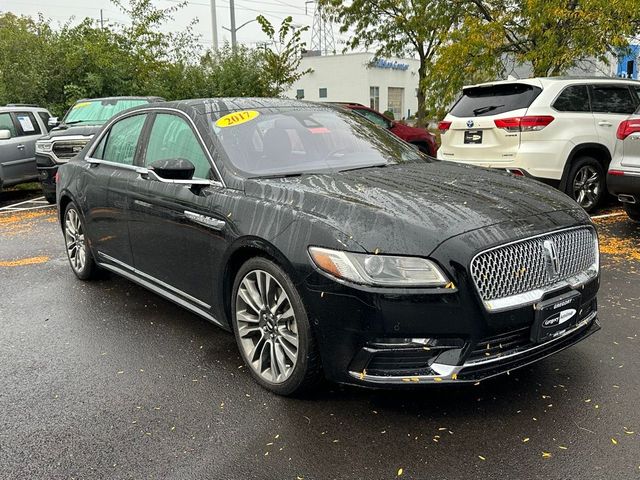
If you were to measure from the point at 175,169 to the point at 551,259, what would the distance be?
2253mm

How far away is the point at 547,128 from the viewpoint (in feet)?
24.0

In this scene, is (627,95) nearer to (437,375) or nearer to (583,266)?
(583,266)

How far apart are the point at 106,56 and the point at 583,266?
52.2 feet

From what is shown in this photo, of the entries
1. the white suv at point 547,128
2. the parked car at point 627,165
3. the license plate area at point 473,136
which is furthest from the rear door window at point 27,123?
the parked car at point 627,165

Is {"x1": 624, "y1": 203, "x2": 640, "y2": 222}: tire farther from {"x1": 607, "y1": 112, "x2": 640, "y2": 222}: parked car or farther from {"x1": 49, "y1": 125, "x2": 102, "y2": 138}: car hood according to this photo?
{"x1": 49, "y1": 125, "x2": 102, "y2": 138}: car hood

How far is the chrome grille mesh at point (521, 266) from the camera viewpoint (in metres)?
2.76

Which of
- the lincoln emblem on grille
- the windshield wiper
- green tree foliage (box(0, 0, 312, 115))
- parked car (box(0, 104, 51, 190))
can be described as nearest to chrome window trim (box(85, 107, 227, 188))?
the lincoln emblem on grille

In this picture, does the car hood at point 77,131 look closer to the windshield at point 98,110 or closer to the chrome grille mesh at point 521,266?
the windshield at point 98,110

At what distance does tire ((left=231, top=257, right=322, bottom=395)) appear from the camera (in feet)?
9.84

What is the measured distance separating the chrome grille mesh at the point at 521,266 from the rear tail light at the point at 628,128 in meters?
3.95

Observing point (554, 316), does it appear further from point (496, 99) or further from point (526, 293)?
point (496, 99)

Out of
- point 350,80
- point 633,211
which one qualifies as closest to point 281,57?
point 633,211

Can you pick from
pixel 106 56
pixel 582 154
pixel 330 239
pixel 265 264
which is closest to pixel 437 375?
pixel 330 239

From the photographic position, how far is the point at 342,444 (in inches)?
110
